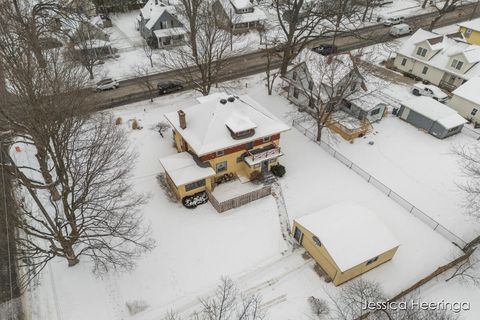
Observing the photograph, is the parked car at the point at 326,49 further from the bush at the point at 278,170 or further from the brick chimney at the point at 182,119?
the brick chimney at the point at 182,119

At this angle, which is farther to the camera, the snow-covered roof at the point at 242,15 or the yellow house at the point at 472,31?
the snow-covered roof at the point at 242,15

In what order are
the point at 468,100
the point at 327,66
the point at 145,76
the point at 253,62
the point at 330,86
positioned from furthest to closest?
the point at 253,62 < the point at 145,76 < the point at 468,100 < the point at 327,66 < the point at 330,86

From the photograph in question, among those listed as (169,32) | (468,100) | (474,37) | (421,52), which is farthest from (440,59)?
(169,32)

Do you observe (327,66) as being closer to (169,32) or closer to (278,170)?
(278,170)

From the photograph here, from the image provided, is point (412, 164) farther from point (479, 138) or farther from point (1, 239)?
point (1, 239)

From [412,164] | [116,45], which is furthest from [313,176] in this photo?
[116,45]

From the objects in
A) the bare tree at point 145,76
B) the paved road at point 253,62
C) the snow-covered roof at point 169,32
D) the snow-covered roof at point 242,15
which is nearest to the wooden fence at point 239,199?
the paved road at point 253,62
